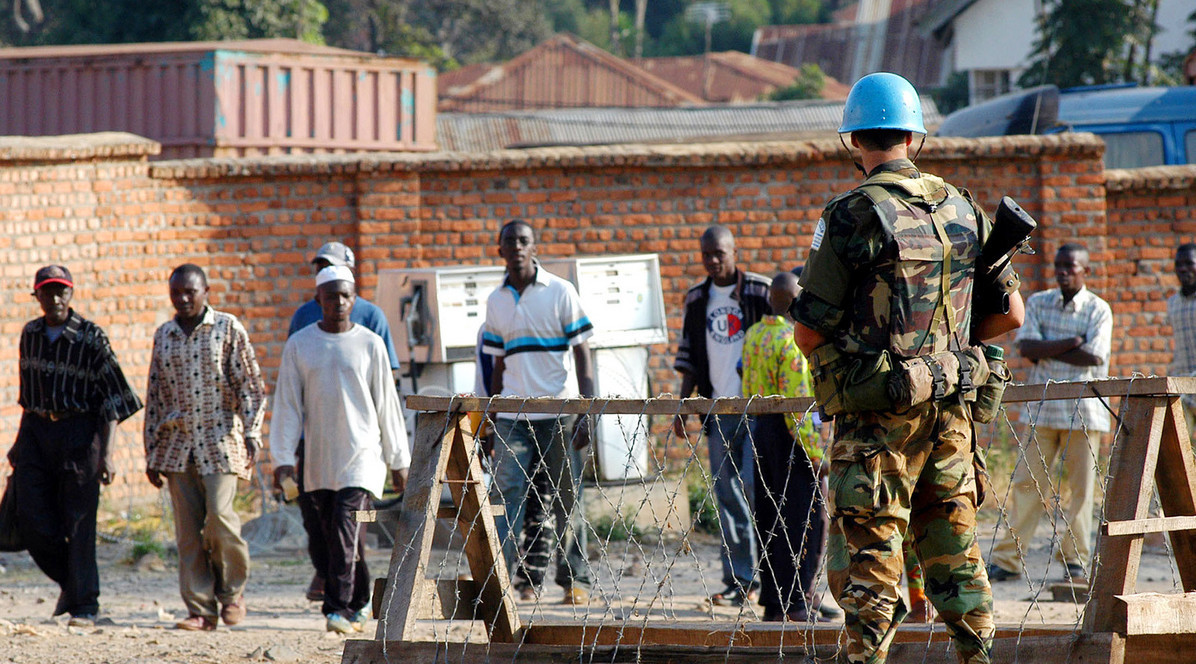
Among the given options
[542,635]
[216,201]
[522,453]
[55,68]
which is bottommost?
[542,635]

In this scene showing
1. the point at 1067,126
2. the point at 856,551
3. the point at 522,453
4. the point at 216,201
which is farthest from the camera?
the point at 1067,126

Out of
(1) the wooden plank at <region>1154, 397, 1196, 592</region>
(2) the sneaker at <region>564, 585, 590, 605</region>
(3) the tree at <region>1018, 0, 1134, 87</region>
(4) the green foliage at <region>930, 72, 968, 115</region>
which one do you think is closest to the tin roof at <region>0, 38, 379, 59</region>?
(3) the tree at <region>1018, 0, 1134, 87</region>

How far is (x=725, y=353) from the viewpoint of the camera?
6.55 meters

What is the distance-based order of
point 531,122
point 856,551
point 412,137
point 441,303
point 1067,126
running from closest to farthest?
point 856,551 → point 441,303 → point 1067,126 → point 412,137 → point 531,122

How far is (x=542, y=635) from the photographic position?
4.62 meters

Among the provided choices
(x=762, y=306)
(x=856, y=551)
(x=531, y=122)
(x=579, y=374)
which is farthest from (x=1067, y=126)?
(x=531, y=122)

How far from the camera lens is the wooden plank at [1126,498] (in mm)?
3658

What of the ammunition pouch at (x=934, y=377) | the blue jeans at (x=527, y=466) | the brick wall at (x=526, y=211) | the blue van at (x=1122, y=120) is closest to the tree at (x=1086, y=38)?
the blue van at (x=1122, y=120)

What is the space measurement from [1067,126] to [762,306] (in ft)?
15.5

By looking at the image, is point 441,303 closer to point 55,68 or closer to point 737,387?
point 737,387

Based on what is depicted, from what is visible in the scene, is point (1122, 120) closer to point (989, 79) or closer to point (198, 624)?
point (198, 624)

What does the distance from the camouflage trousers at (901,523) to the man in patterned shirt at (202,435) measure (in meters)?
3.40

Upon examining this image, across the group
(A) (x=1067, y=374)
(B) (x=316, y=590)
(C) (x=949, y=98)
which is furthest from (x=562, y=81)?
(B) (x=316, y=590)

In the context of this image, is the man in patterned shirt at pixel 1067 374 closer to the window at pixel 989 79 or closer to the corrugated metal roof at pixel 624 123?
the corrugated metal roof at pixel 624 123
